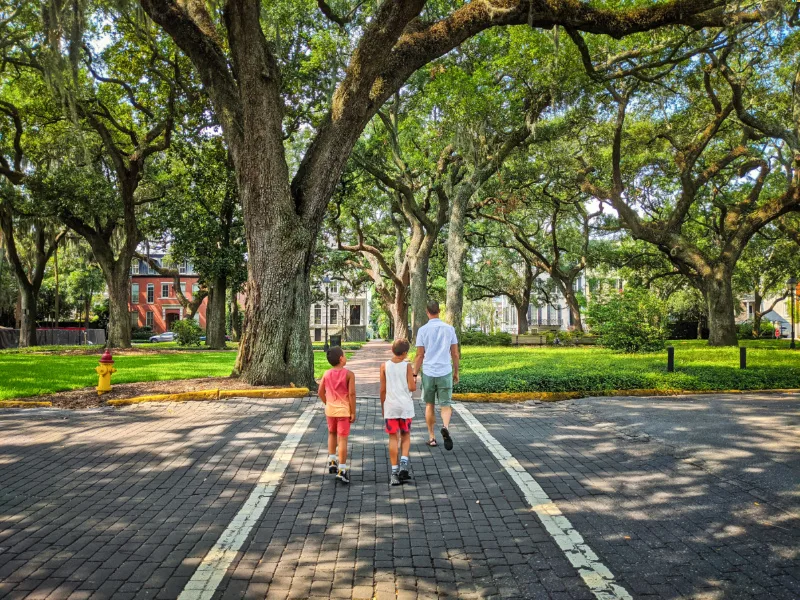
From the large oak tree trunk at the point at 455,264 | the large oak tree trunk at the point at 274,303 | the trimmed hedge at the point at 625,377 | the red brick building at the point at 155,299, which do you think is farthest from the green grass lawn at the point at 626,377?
the red brick building at the point at 155,299

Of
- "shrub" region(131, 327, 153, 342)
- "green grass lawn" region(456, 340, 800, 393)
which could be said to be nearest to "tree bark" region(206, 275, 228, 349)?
"green grass lawn" region(456, 340, 800, 393)

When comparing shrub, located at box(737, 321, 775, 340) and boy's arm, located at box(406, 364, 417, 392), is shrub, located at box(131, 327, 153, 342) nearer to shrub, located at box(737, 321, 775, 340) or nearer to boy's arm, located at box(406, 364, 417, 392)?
shrub, located at box(737, 321, 775, 340)

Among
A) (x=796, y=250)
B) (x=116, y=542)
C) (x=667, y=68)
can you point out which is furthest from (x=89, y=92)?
(x=796, y=250)

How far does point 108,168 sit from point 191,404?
21.2m

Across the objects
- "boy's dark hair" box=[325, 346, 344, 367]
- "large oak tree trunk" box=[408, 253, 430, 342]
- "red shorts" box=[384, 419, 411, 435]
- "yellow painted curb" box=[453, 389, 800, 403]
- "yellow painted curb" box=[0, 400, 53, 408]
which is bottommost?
"yellow painted curb" box=[453, 389, 800, 403]

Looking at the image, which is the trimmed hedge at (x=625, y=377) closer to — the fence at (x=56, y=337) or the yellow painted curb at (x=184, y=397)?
the yellow painted curb at (x=184, y=397)

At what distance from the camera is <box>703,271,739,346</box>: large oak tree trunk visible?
22.0 meters

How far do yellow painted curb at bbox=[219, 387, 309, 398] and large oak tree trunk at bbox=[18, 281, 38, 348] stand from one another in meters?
24.7

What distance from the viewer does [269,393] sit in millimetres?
10391

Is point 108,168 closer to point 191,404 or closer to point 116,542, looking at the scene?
point 191,404

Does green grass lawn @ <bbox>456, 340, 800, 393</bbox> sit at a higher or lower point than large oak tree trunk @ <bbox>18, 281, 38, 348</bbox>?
lower

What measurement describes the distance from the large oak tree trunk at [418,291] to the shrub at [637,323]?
802 cm

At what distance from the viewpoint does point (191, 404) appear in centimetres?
977

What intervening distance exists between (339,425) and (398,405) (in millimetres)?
612
